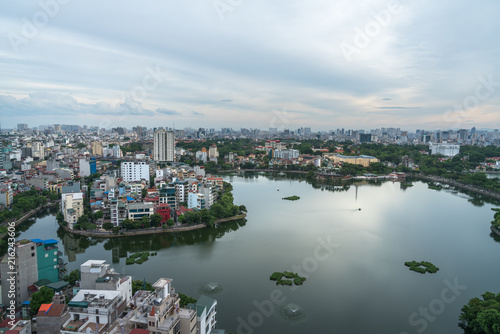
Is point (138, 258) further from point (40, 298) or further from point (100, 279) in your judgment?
point (100, 279)

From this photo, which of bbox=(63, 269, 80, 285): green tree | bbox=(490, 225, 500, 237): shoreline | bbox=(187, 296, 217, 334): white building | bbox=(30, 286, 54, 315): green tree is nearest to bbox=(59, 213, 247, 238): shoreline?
bbox=(63, 269, 80, 285): green tree

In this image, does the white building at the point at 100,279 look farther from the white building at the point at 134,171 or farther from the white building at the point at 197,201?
the white building at the point at 134,171

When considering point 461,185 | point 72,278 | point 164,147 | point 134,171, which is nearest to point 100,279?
point 72,278

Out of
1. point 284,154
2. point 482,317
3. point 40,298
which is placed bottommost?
point 482,317

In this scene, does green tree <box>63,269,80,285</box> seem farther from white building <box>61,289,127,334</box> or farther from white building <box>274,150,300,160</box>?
white building <box>274,150,300,160</box>

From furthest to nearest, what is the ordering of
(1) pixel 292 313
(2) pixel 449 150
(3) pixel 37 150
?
1. (2) pixel 449 150
2. (3) pixel 37 150
3. (1) pixel 292 313

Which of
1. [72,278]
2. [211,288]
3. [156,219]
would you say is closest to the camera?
[72,278]

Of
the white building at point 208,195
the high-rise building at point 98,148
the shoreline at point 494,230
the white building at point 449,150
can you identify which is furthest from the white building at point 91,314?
the white building at point 449,150
